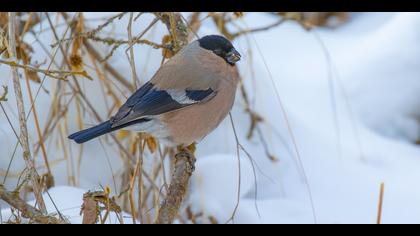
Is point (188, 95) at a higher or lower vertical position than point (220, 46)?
lower

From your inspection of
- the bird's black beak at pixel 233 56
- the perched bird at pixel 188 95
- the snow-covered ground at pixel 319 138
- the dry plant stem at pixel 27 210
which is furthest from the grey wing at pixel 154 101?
the dry plant stem at pixel 27 210

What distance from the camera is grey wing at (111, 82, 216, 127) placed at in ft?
7.61

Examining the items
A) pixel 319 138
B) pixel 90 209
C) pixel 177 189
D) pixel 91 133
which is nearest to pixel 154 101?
pixel 91 133

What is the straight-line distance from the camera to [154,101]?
2.38m

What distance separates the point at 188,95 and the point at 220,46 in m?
0.22

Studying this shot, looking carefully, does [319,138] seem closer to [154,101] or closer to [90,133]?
[154,101]

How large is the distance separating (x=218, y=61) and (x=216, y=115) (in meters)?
0.21

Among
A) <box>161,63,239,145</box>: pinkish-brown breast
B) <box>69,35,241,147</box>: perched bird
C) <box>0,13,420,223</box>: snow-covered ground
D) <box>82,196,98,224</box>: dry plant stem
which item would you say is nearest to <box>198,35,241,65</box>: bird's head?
<box>69,35,241,147</box>: perched bird

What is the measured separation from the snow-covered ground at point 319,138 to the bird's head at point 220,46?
0.80ft

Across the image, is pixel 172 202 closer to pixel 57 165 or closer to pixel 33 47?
pixel 57 165

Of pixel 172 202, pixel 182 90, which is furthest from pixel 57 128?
pixel 172 202

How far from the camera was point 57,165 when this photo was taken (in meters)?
2.98

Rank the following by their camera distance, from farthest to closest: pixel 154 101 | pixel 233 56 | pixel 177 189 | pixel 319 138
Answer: pixel 319 138
pixel 233 56
pixel 154 101
pixel 177 189

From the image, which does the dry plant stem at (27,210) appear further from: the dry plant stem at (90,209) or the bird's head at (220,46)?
the bird's head at (220,46)
